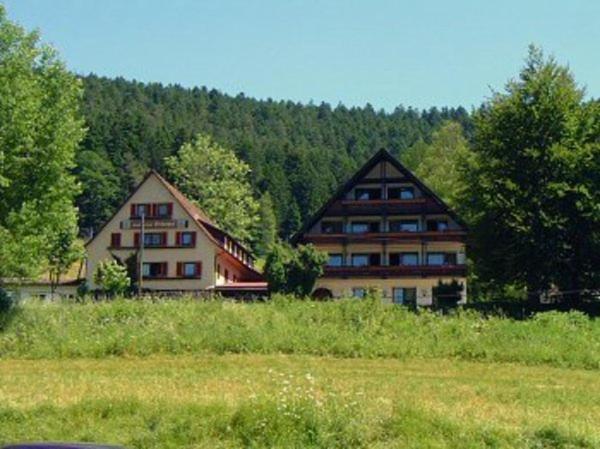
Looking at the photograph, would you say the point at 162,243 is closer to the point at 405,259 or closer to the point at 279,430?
the point at 405,259

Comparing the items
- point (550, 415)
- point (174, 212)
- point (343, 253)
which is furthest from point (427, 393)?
point (174, 212)

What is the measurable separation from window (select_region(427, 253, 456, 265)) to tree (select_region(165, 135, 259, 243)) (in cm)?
2619

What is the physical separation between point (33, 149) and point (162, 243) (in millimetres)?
33563

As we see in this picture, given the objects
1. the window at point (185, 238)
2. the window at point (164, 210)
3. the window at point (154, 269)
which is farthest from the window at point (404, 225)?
the window at point (154, 269)

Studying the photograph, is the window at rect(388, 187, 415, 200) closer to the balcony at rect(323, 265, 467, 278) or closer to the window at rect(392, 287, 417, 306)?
the balcony at rect(323, 265, 467, 278)

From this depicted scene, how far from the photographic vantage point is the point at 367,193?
67.9m

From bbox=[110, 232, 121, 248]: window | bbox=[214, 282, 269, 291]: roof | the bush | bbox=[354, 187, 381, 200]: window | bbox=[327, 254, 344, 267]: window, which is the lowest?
the bush

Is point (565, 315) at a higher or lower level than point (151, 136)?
lower

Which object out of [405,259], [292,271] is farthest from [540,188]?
[405,259]

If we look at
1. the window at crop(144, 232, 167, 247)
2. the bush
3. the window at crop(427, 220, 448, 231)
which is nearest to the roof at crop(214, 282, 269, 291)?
the window at crop(144, 232, 167, 247)

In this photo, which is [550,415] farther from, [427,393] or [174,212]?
[174,212]

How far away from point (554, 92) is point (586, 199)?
25.2 feet

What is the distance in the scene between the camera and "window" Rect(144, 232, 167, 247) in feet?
241

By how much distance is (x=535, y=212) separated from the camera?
51.3 meters
